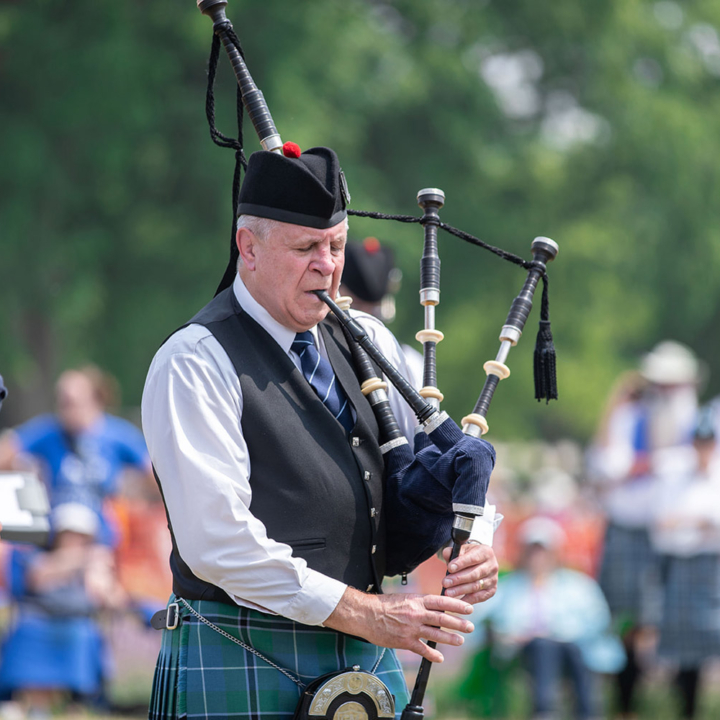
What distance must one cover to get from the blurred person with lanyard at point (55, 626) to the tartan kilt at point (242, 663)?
Answer: 11.3ft

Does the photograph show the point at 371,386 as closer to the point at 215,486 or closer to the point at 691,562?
the point at 215,486

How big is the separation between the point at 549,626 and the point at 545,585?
0.93 feet

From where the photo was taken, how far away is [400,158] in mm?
13188

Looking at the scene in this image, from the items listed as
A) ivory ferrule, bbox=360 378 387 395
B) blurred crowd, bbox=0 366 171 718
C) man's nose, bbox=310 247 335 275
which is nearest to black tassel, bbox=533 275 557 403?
ivory ferrule, bbox=360 378 387 395

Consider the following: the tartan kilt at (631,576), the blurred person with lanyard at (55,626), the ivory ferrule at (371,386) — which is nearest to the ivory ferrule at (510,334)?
the ivory ferrule at (371,386)

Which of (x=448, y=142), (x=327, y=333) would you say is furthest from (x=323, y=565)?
(x=448, y=142)

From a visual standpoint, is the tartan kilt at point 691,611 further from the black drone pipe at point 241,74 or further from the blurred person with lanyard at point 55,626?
the black drone pipe at point 241,74

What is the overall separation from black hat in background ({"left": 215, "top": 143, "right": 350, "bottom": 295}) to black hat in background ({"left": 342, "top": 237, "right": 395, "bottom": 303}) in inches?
65.2

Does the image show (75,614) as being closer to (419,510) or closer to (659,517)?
(659,517)

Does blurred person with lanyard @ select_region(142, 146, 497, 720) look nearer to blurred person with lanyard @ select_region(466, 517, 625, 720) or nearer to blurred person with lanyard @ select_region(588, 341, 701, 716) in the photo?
blurred person with lanyard @ select_region(466, 517, 625, 720)

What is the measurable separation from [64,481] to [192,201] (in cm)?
630

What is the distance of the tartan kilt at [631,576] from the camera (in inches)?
250

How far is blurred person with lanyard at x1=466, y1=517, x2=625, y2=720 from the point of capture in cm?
597

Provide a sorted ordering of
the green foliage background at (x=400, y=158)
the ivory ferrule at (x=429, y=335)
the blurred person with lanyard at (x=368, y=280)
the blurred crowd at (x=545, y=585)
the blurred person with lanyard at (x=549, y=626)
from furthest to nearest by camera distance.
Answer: the green foliage background at (x=400, y=158)
the blurred person with lanyard at (x=549, y=626)
the blurred crowd at (x=545, y=585)
the blurred person with lanyard at (x=368, y=280)
the ivory ferrule at (x=429, y=335)
